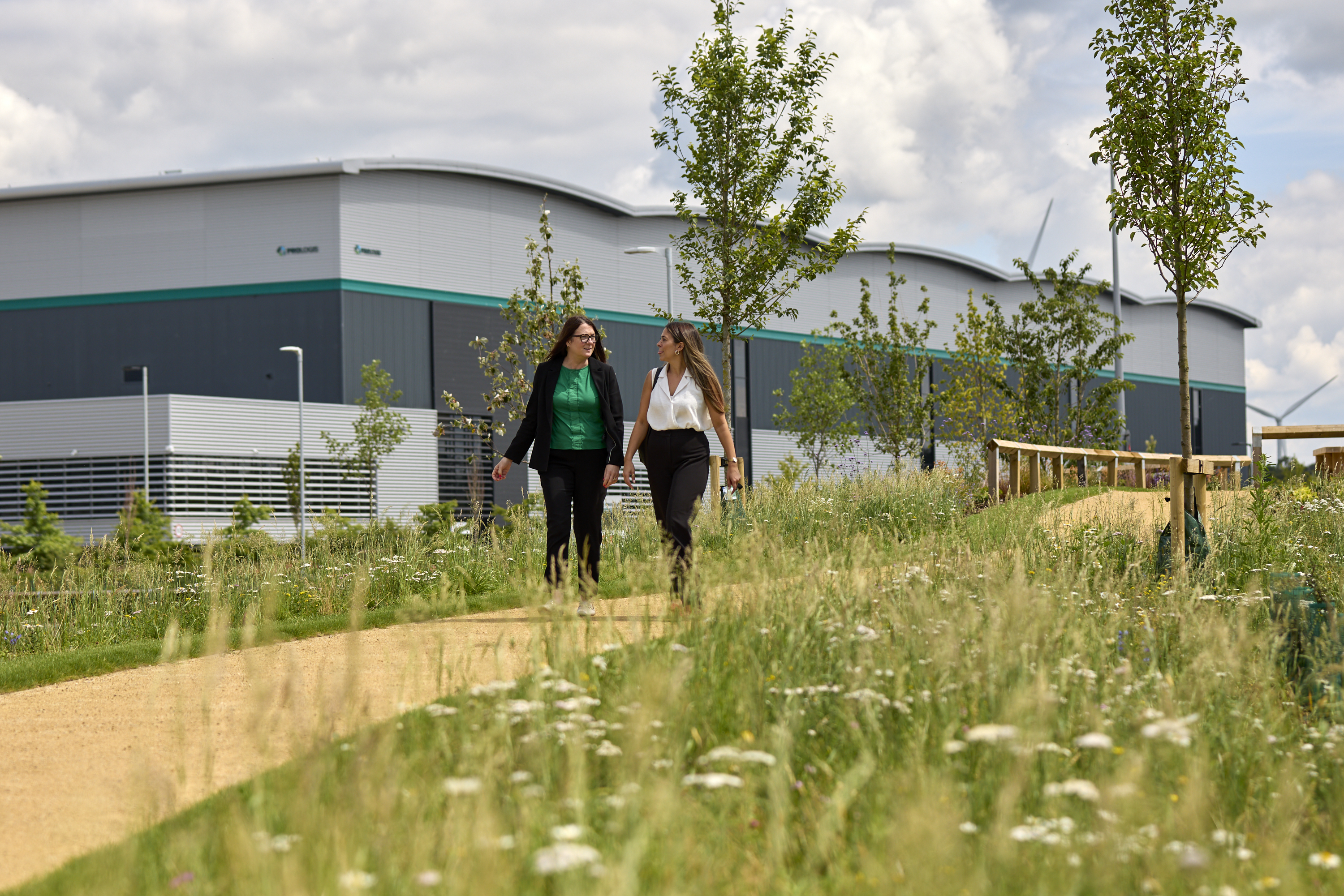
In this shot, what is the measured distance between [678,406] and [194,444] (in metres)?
34.1

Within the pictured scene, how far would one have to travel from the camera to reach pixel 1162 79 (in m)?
13.6

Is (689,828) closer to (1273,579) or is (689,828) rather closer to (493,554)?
(1273,579)

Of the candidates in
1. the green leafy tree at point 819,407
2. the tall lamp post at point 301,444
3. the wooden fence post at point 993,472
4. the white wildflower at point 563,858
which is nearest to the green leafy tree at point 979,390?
the wooden fence post at point 993,472

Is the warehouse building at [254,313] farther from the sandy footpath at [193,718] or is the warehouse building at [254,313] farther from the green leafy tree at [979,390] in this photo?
the sandy footpath at [193,718]

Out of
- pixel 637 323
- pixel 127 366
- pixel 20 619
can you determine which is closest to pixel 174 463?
pixel 127 366

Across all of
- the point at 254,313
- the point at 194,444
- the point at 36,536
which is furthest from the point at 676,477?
the point at 254,313

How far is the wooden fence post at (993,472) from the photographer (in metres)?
16.3

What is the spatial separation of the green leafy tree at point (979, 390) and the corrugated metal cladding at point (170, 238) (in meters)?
22.9

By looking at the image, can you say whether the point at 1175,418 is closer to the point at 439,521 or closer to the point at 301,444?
the point at 301,444

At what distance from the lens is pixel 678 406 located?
7992 millimetres

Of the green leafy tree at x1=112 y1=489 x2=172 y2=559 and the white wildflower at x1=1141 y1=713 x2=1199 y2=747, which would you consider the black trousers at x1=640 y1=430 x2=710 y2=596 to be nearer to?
the white wildflower at x1=1141 y1=713 x2=1199 y2=747

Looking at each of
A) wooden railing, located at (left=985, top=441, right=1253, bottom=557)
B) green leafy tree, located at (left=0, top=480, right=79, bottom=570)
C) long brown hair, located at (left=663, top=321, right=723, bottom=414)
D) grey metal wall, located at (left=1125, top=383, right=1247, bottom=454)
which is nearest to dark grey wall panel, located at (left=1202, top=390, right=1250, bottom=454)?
grey metal wall, located at (left=1125, top=383, right=1247, bottom=454)

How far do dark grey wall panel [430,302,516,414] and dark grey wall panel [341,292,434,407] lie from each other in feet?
1.01

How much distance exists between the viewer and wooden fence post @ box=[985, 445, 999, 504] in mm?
16328
